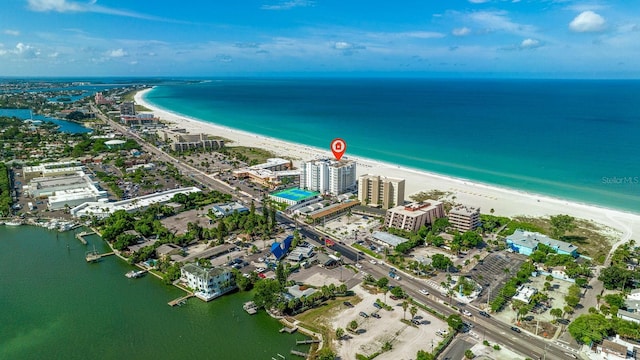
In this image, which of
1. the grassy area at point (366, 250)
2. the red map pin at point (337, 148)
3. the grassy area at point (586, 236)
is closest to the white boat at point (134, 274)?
the grassy area at point (366, 250)

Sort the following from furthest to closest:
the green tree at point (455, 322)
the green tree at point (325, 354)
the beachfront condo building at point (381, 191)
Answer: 1. the beachfront condo building at point (381, 191)
2. the green tree at point (455, 322)
3. the green tree at point (325, 354)

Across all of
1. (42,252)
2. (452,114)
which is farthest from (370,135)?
(42,252)

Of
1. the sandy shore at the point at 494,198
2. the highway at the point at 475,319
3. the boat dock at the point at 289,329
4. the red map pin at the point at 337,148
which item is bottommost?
the boat dock at the point at 289,329

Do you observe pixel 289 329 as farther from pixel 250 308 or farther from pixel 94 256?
pixel 94 256

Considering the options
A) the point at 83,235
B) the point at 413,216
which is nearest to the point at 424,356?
the point at 413,216

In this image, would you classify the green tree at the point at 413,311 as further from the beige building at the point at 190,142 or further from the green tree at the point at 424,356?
the beige building at the point at 190,142

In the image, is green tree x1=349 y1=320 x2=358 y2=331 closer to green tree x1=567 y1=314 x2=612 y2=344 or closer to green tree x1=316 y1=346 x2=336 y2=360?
green tree x1=316 y1=346 x2=336 y2=360
